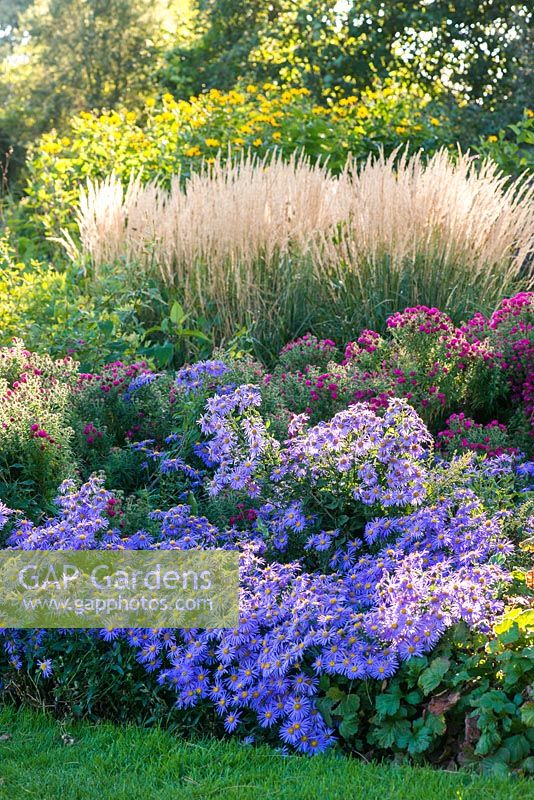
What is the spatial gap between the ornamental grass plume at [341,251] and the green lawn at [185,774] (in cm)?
339

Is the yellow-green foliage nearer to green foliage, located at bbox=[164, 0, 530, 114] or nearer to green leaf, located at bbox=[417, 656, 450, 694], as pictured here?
green foliage, located at bbox=[164, 0, 530, 114]

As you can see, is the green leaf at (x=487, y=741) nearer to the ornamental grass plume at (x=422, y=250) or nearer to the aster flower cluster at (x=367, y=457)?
the aster flower cluster at (x=367, y=457)

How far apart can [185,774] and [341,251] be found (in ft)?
13.2

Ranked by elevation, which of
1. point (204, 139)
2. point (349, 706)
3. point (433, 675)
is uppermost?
point (204, 139)

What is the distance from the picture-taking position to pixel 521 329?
15.9 feet

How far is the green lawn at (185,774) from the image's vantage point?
2.49 m

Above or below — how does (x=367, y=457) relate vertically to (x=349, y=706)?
above

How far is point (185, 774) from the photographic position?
→ 2674 millimetres

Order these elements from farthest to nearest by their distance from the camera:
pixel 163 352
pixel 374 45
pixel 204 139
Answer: pixel 374 45, pixel 204 139, pixel 163 352

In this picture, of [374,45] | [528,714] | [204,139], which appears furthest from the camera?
[374,45]

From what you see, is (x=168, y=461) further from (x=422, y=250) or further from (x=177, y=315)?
(x=422, y=250)

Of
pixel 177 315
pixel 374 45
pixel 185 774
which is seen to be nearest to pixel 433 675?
pixel 185 774

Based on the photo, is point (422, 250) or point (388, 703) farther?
point (422, 250)

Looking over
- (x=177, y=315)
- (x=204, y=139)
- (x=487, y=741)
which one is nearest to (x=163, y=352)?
(x=177, y=315)
